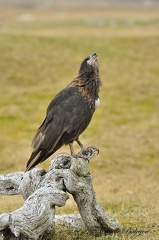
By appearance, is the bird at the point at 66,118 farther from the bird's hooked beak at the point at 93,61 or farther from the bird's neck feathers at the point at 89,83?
the bird's hooked beak at the point at 93,61

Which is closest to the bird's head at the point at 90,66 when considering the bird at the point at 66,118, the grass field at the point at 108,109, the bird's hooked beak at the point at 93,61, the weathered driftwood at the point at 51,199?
the bird's hooked beak at the point at 93,61

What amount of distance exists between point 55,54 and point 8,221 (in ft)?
127

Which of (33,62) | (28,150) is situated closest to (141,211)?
(28,150)

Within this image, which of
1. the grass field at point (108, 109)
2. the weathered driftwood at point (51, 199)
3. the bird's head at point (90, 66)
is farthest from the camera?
the grass field at point (108, 109)

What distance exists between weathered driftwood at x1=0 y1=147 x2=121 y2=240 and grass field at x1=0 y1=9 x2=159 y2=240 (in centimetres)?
33

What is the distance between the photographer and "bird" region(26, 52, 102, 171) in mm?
9500

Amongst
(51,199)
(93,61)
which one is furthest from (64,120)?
(51,199)

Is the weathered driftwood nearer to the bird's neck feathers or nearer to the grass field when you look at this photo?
the grass field

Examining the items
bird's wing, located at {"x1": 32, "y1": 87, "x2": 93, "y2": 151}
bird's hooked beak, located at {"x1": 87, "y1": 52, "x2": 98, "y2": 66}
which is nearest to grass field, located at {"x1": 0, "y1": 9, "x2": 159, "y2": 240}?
bird's wing, located at {"x1": 32, "y1": 87, "x2": 93, "y2": 151}

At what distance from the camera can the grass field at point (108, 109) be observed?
1417 cm

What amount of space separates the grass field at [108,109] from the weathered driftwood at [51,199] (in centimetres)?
33

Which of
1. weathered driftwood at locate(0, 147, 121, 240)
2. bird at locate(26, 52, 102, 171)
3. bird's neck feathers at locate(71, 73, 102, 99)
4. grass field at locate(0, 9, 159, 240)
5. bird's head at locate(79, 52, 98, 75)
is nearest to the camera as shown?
weathered driftwood at locate(0, 147, 121, 240)

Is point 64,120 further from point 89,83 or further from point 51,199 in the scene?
point 51,199

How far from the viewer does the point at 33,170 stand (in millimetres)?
9164
